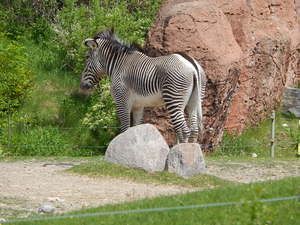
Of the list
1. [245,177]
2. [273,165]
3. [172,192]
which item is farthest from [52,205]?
[273,165]

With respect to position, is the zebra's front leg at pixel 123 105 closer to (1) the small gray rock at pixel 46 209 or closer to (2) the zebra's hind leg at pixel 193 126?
(2) the zebra's hind leg at pixel 193 126

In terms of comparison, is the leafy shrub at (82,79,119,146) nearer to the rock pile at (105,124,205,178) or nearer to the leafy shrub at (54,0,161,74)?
the leafy shrub at (54,0,161,74)

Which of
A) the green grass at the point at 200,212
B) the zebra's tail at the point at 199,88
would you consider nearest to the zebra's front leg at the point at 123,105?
the zebra's tail at the point at 199,88

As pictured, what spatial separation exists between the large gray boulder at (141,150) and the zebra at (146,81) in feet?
A: 6.68

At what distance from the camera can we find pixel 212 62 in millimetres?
17109

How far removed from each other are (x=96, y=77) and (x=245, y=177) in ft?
15.6

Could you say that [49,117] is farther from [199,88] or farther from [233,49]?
[199,88]

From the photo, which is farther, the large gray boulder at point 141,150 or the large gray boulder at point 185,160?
the large gray boulder at point 141,150

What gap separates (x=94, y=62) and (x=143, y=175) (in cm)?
455

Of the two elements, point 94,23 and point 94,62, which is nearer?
point 94,62

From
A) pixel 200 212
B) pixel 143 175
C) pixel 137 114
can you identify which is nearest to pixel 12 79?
pixel 137 114

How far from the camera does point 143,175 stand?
1260 centimetres

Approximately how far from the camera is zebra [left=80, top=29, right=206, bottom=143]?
49.2ft

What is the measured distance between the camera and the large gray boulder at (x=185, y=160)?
1253 centimetres
